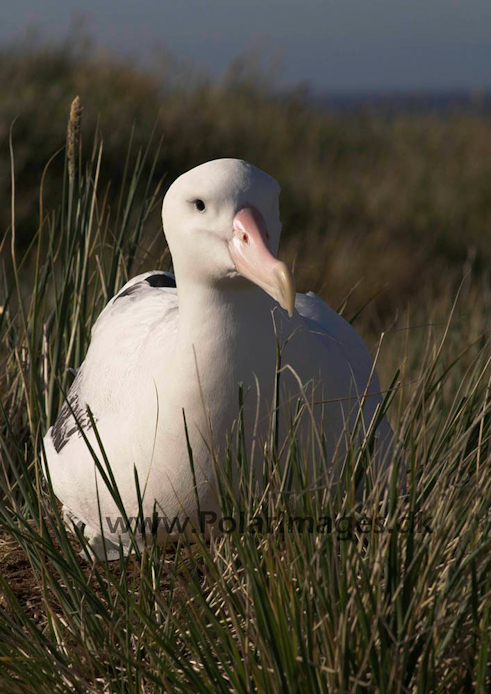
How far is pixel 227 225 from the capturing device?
193cm

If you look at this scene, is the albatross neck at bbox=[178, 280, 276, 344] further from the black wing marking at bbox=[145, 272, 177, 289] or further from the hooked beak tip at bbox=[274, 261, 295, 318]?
the black wing marking at bbox=[145, 272, 177, 289]

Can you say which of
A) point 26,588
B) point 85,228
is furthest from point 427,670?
point 85,228

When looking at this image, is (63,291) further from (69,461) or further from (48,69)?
(48,69)

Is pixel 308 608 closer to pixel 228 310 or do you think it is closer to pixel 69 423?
pixel 228 310

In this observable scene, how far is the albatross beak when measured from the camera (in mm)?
1761

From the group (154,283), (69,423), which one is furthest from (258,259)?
(154,283)

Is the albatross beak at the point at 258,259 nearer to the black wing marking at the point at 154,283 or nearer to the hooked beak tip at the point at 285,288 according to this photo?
the hooked beak tip at the point at 285,288

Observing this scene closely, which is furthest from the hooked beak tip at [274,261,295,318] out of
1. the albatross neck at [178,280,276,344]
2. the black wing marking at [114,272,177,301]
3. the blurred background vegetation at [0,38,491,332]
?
the blurred background vegetation at [0,38,491,332]

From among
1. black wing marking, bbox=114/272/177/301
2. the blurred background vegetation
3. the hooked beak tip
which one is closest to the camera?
the hooked beak tip

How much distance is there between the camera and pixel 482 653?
1454mm

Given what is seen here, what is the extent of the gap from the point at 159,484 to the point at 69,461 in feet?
1.36

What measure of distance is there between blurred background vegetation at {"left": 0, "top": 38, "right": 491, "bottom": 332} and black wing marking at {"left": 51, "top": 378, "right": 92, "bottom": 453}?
3667 mm

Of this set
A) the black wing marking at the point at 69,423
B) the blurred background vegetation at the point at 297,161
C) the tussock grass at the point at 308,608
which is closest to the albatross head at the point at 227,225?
the tussock grass at the point at 308,608

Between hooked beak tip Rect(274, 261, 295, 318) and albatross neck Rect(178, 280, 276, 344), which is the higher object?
hooked beak tip Rect(274, 261, 295, 318)
